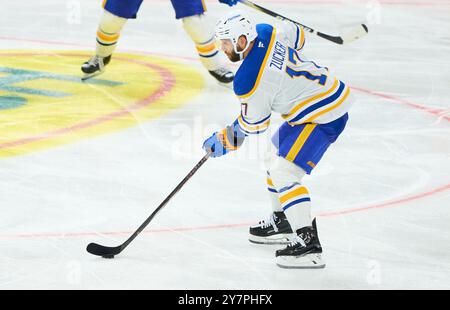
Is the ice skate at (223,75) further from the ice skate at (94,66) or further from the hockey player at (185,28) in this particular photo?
the ice skate at (94,66)

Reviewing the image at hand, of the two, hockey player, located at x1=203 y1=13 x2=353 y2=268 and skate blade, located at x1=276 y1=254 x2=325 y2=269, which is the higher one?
hockey player, located at x1=203 y1=13 x2=353 y2=268

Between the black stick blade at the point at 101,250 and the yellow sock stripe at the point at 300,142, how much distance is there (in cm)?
86

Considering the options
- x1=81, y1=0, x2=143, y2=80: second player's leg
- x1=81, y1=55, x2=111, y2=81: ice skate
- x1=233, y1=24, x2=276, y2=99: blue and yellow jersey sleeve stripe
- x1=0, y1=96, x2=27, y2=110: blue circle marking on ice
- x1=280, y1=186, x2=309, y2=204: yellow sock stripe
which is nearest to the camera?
x1=233, y1=24, x2=276, y2=99: blue and yellow jersey sleeve stripe

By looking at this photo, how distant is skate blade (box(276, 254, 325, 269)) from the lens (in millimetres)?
4402

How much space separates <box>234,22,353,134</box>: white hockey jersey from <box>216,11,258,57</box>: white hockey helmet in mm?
52

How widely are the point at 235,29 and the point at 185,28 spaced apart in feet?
10.7

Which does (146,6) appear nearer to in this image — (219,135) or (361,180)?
(361,180)

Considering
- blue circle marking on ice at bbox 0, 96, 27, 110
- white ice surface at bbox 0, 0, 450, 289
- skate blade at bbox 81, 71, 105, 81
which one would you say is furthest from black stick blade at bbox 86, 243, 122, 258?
skate blade at bbox 81, 71, 105, 81

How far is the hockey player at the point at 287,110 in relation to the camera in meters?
4.30

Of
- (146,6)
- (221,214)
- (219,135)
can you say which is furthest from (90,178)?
(146,6)

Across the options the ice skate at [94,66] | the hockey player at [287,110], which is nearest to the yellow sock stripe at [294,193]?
the hockey player at [287,110]

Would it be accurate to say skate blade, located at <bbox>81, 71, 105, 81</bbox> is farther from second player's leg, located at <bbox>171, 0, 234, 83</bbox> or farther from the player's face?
the player's face
